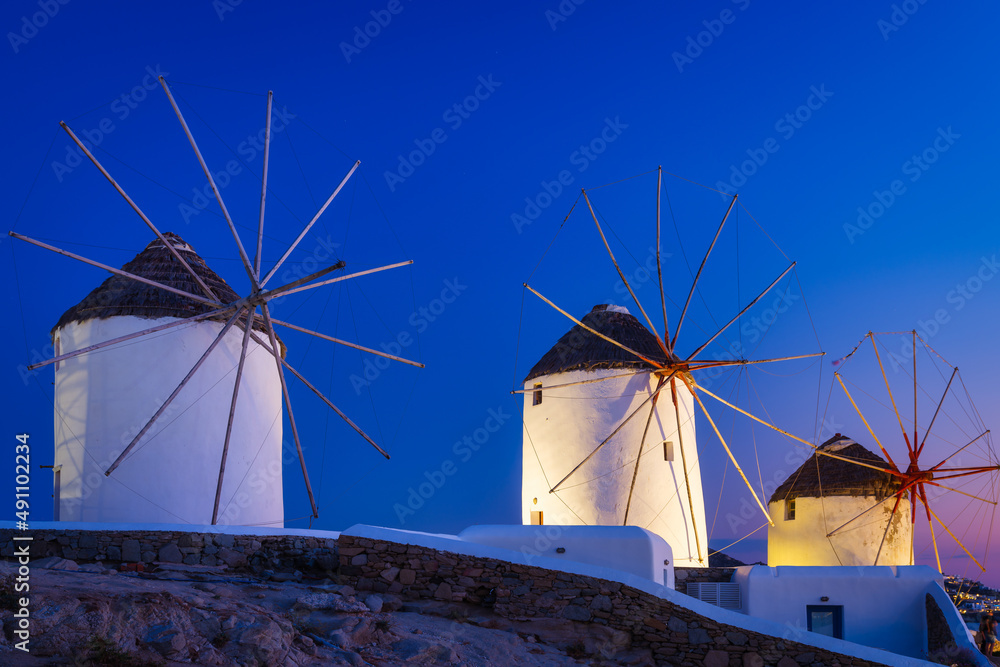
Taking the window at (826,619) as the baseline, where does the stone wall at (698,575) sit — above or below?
above

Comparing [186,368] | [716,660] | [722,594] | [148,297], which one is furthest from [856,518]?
[148,297]

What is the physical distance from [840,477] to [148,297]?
16723 mm

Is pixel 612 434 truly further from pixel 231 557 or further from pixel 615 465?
pixel 231 557

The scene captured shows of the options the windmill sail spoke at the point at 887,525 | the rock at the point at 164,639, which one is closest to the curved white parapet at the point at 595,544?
the rock at the point at 164,639

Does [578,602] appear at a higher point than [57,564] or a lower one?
lower

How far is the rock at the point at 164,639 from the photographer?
6.77 m

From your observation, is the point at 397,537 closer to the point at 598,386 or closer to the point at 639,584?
the point at 639,584

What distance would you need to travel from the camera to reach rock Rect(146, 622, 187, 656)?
22.2 feet

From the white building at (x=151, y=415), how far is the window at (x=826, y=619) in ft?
31.5

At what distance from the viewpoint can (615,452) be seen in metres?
17.7

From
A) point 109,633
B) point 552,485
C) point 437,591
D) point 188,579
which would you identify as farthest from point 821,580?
point 109,633

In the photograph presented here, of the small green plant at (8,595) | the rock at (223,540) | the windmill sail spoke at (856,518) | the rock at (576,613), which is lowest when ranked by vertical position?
the rock at (576,613)

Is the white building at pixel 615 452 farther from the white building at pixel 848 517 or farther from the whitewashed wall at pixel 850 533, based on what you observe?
→ the whitewashed wall at pixel 850 533

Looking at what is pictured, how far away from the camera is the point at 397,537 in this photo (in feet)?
34.3
